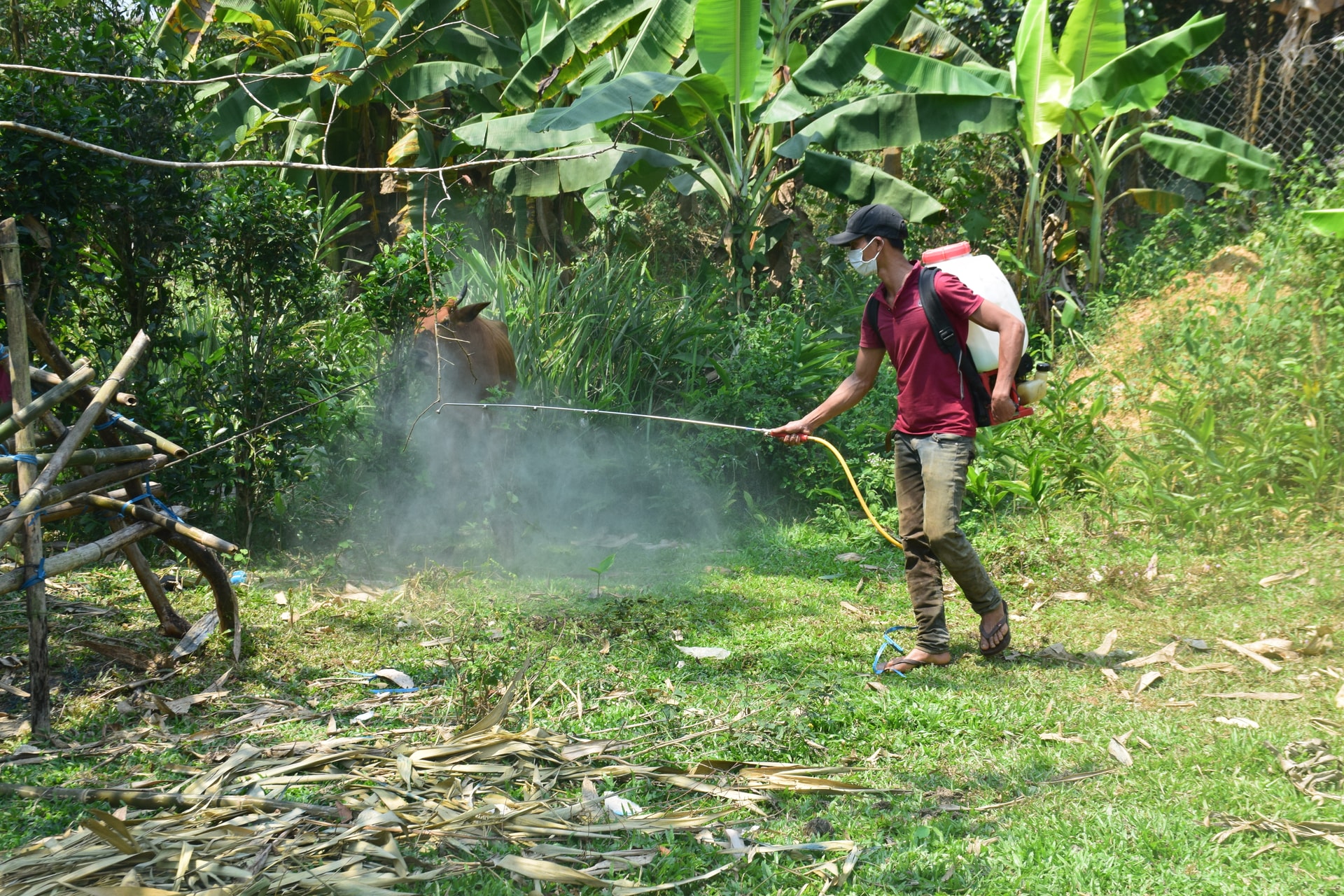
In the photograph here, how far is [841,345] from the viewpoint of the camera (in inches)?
399

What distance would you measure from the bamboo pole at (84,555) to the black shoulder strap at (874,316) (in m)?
3.67

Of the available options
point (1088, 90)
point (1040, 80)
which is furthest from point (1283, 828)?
point (1040, 80)

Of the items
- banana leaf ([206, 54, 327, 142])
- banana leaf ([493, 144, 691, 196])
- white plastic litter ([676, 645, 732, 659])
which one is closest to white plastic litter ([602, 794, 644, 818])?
white plastic litter ([676, 645, 732, 659])

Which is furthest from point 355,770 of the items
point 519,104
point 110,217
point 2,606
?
point 519,104

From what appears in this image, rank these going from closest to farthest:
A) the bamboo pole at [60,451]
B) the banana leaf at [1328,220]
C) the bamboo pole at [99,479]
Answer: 1. the bamboo pole at [60,451]
2. the bamboo pole at [99,479]
3. the banana leaf at [1328,220]

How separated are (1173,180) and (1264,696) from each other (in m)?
9.57

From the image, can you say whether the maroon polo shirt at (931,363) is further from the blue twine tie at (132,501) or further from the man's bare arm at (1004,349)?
the blue twine tie at (132,501)

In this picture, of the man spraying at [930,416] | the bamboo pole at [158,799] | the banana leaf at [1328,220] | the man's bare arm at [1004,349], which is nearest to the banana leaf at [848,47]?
the banana leaf at [1328,220]

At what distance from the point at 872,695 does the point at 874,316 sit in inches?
75.8

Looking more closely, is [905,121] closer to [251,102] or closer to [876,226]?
[876,226]

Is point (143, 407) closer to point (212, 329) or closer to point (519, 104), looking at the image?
point (212, 329)

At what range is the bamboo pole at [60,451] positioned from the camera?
4.02m

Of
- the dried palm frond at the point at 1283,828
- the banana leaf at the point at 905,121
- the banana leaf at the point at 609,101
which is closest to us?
the dried palm frond at the point at 1283,828

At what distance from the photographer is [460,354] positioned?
7.64m
